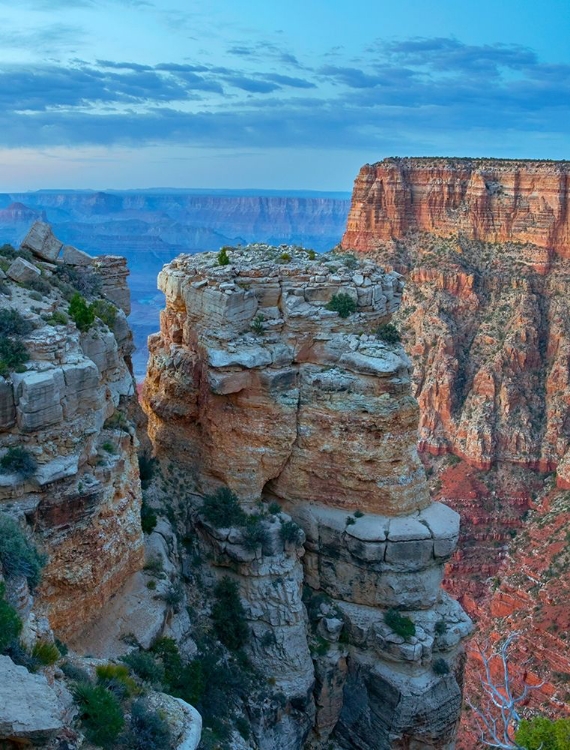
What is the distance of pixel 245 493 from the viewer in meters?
23.0

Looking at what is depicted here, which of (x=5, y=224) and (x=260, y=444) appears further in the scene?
(x=5, y=224)

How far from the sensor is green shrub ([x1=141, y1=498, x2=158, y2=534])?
21484 mm

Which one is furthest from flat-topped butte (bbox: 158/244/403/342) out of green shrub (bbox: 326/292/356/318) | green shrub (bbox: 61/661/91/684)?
green shrub (bbox: 61/661/91/684)

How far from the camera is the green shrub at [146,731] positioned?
11.2 m

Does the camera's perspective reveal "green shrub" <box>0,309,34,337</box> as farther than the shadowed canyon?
Yes

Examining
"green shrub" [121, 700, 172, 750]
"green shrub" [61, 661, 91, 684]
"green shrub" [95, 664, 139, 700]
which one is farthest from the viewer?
"green shrub" [95, 664, 139, 700]

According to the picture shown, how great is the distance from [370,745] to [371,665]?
8.44 ft

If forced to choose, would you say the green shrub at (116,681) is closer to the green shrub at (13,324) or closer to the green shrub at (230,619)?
the green shrub at (13,324)

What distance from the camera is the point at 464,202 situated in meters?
73.1

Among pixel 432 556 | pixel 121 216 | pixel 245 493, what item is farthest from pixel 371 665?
pixel 121 216

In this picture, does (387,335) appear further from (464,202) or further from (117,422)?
(464,202)

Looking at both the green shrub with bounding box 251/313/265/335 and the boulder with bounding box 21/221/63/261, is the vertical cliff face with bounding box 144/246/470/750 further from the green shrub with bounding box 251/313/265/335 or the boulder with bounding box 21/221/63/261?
the boulder with bounding box 21/221/63/261

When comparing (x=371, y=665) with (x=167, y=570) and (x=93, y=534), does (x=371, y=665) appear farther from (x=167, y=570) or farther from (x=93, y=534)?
(x=93, y=534)

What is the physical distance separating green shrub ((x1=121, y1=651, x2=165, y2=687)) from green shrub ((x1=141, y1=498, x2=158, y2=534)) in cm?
498
